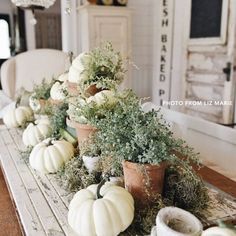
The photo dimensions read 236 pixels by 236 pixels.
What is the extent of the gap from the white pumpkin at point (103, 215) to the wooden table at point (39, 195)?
0.05m

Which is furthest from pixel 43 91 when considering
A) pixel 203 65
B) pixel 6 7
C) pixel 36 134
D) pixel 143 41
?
pixel 6 7

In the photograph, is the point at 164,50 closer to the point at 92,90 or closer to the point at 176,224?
the point at 92,90

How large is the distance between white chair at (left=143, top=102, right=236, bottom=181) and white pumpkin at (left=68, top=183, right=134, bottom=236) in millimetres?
663

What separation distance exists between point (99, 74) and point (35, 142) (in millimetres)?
480

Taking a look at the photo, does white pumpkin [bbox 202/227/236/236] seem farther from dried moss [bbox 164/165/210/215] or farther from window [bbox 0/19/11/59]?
window [bbox 0/19/11/59]

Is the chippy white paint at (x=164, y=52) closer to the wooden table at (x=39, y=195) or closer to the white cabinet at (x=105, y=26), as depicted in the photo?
the white cabinet at (x=105, y=26)

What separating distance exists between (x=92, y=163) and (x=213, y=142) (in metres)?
0.76

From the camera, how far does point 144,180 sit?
2.78ft

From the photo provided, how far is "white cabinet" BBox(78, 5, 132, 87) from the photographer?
3.98m

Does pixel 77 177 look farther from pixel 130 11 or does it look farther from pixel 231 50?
pixel 130 11

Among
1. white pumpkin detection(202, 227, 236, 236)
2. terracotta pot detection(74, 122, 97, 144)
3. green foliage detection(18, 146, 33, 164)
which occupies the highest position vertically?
terracotta pot detection(74, 122, 97, 144)

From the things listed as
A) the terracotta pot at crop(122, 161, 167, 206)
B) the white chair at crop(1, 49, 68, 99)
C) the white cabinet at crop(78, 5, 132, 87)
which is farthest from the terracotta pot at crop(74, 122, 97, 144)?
the white cabinet at crop(78, 5, 132, 87)

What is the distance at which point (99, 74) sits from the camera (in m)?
1.22

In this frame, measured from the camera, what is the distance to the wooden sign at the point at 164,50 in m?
4.34
